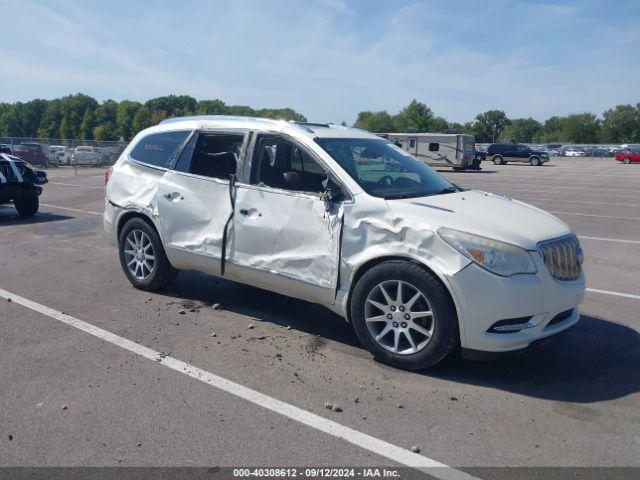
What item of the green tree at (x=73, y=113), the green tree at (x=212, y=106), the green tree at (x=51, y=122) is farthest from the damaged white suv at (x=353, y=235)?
the green tree at (x=51, y=122)

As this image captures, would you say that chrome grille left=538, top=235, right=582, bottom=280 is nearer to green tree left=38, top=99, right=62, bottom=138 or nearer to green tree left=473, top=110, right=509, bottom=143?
green tree left=473, top=110, right=509, bottom=143

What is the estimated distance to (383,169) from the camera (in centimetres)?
535

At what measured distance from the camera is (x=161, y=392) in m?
4.06

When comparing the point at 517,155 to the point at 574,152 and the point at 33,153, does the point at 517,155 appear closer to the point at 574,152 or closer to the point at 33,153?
the point at 574,152

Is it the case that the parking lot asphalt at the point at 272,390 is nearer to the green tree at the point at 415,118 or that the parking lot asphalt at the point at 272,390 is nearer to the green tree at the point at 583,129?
the green tree at the point at 415,118

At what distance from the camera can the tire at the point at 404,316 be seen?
166 inches

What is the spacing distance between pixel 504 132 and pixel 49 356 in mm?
150984

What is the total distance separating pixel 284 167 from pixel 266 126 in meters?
0.43

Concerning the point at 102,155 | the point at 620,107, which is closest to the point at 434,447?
the point at 102,155

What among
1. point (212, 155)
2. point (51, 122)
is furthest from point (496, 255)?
point (51, 122)

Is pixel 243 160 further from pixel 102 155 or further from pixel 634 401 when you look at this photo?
pixel 102 155

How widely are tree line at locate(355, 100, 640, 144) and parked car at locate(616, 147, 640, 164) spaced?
36.6 metres

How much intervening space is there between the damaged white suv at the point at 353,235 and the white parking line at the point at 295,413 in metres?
1.01

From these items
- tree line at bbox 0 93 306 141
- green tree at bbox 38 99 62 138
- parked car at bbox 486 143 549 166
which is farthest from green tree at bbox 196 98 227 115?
parked car at bbox 486 143 549 166
